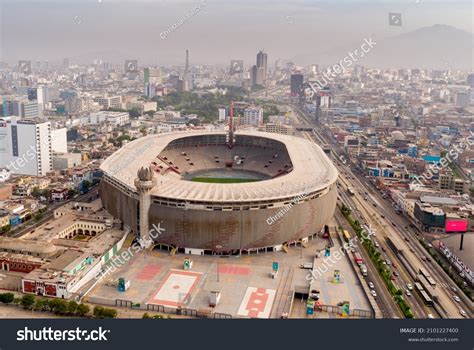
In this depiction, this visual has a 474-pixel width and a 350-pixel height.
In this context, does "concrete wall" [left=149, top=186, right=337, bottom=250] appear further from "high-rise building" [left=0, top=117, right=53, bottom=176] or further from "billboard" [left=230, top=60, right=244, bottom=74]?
"billboard" [left=230, top=60, right=244, bottom=74]

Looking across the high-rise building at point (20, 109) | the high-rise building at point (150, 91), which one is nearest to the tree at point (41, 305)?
the high-rise building at point (20, 109)

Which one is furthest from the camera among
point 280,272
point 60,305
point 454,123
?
point 454,123

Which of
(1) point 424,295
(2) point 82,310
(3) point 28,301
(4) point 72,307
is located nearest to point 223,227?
(2) point 82,310

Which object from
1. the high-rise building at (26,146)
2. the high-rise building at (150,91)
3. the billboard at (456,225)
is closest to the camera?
the billboard at (456,225)

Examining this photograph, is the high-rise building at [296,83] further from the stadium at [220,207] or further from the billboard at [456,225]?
the billboard at [456,225]

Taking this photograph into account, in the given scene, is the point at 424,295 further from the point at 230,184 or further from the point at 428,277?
the point at 230,184

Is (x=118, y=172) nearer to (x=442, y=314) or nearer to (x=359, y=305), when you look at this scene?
(x=359, y=305)

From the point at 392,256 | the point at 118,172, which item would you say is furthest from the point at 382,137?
the point at 118,172

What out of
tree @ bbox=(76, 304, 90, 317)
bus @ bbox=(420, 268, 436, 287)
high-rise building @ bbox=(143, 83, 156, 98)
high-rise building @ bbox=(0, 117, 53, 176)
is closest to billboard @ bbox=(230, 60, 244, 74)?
high-rise building @ bbox=(143, 83, 156, 98)
